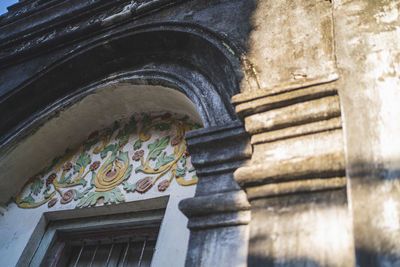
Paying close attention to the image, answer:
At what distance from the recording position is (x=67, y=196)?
2553mm

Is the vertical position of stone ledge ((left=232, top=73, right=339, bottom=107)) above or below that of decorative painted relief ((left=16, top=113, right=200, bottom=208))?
below

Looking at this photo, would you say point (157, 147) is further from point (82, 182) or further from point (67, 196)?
point (67, 196)

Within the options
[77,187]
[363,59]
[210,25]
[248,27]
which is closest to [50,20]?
[77,187]

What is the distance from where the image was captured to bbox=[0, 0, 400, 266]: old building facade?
3.32 feet

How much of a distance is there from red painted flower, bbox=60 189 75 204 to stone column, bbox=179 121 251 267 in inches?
57.0

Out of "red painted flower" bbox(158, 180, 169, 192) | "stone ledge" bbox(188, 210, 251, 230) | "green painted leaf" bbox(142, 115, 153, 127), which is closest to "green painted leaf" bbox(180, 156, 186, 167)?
"red painted flower" bbox(158, 180, 169, 192)

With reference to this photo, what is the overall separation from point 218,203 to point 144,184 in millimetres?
1161

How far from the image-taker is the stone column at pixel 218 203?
113 centimetres

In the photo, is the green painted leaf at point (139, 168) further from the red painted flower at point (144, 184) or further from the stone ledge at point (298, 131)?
the stone ledge at point (298, 131)

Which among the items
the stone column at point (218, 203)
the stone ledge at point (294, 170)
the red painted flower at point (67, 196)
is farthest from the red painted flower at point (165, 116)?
the stone ledge at point (294, 170)

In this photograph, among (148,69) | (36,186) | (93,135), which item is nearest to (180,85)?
(148,69)

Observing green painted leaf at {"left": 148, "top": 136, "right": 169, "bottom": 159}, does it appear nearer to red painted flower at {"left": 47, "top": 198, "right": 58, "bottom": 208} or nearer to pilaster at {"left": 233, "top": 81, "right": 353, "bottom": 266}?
red painted flower at {"left": 47, "top": 198, "right": 58, "bottom": 208}

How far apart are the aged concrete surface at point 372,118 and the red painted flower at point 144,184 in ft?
4.75

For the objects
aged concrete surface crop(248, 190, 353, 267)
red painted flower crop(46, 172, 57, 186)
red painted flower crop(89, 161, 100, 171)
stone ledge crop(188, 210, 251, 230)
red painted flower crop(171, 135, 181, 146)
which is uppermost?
red painted flower crop(171, 135, 181, 146)
